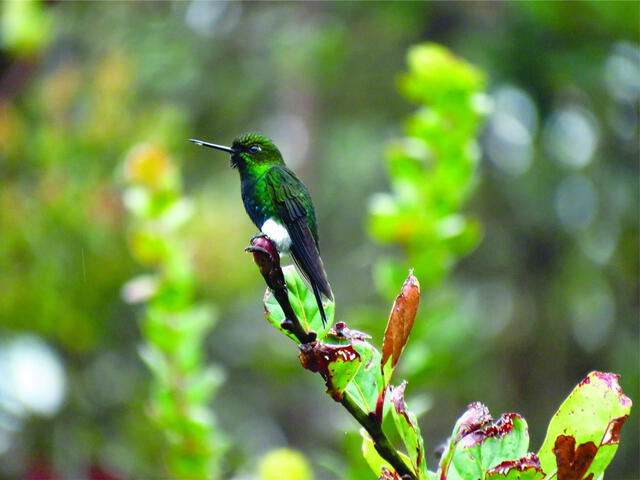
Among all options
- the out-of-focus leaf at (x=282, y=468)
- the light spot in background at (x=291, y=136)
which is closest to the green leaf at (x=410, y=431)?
the out-of-focus leaf at (x=282, y=468)

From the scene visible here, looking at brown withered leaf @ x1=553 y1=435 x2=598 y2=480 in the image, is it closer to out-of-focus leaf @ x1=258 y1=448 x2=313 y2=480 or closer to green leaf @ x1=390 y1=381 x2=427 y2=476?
green leaf @ x1=390 y1=381 x2=427 y2=476

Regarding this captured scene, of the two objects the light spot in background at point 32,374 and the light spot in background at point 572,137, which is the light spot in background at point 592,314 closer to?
the light spot in background at point 572,137

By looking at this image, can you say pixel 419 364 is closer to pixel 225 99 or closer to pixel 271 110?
pixel 225 99

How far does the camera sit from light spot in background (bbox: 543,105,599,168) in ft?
16.9

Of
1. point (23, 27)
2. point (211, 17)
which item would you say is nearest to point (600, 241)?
point (23, 27)

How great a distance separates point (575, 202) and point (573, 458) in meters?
4.99

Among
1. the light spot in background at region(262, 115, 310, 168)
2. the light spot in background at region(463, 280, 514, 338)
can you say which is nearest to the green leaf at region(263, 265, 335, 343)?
the light spot in background at region(463, 280, 514, 338)

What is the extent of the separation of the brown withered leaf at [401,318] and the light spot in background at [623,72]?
11.9 ft

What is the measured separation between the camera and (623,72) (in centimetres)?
454

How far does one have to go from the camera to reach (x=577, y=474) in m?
0.81

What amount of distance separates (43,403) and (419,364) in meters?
2.40

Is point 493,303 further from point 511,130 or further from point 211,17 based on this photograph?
point 211,17

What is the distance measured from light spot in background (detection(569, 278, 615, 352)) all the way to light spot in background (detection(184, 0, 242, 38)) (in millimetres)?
3981

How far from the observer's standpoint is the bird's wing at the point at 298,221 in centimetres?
131
